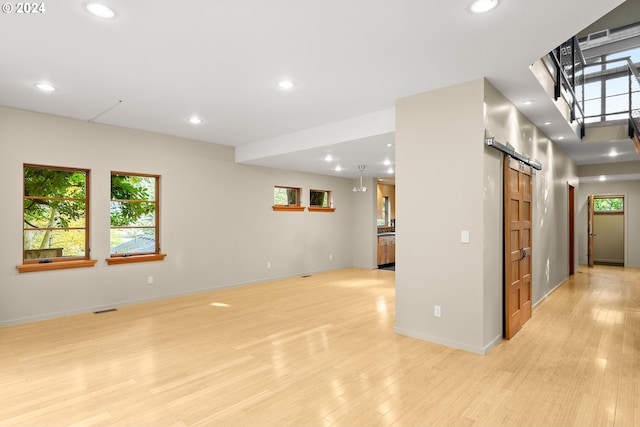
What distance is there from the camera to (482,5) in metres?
2.35

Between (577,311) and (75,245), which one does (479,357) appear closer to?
(577,311)

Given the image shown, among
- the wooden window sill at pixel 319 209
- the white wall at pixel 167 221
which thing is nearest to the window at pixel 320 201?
the wooden window sill at pixel 319 209

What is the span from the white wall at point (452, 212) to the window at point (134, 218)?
4.16 metres

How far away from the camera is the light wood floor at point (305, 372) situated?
2475 millimetres

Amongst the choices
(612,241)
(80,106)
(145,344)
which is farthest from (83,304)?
(612,241)

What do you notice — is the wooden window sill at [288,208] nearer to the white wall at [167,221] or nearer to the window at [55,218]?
the white wall at [167,221]

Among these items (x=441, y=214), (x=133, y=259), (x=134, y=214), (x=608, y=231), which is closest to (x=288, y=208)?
(x=134, y=214)

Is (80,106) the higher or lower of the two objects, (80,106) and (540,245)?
the higher

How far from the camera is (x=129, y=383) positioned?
2955 mm

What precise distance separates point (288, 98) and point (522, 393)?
144 inches

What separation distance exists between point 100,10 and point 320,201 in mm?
7131

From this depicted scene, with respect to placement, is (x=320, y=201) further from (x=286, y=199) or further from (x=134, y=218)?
(x=134, y=218)

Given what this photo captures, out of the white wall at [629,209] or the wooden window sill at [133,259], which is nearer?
the wooden window sill at [133,259]

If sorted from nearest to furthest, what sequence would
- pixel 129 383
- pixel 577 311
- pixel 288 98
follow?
pixel 129 383
pixel 288 98
pixel 577 311
